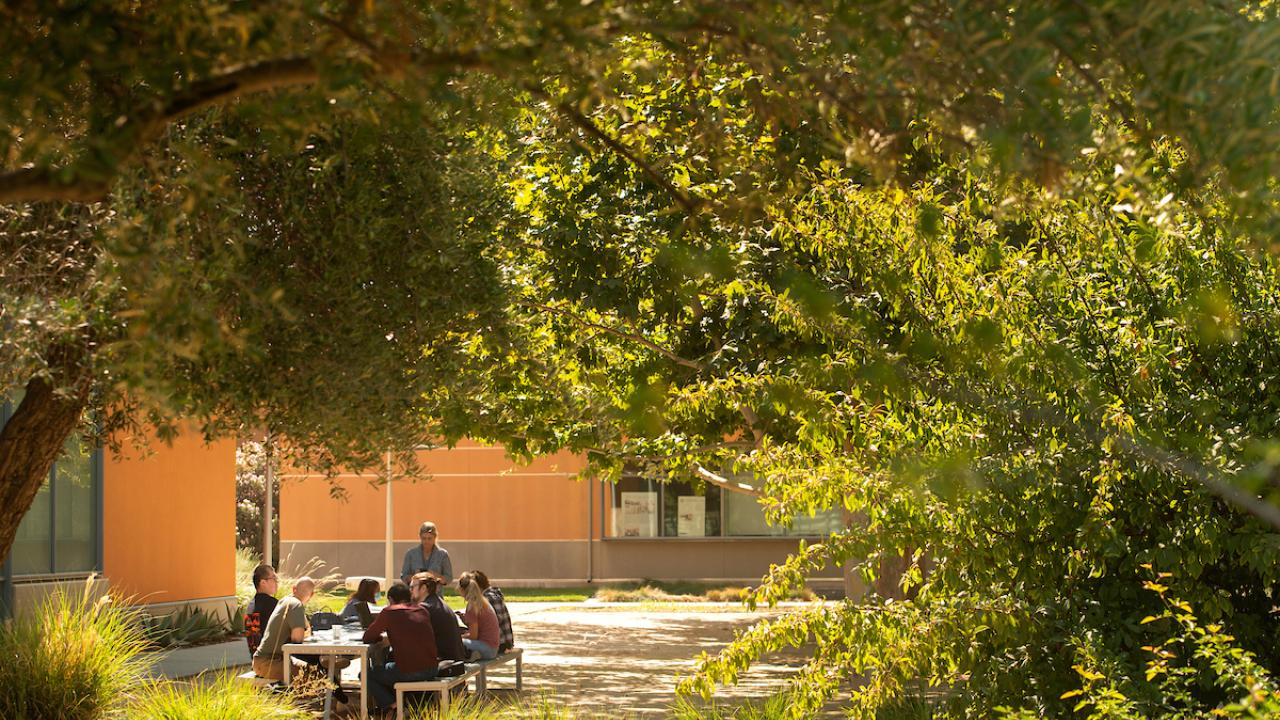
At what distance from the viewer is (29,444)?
21.6 feet

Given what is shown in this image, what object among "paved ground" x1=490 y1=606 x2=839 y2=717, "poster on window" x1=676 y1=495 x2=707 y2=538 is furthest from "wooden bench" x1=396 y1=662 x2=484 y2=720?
"poster on window" x1=676 y1=495 x2=707 y2=538

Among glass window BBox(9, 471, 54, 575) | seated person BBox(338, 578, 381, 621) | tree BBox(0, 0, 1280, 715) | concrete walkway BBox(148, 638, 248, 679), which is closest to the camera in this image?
tree BBox(0, 0, 1280, 715)

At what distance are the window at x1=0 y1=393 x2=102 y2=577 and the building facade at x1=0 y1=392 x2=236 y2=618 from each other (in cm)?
1

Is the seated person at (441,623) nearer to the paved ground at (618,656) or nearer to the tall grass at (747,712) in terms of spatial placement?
the paved ground at (618,656)

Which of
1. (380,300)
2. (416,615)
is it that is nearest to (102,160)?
(380,300)

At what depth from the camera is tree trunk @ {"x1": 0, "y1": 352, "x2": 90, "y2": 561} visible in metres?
6.49

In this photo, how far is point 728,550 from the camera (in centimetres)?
3394

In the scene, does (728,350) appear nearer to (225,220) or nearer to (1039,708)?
(1039,708)

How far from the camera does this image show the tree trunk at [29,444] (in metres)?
6.49

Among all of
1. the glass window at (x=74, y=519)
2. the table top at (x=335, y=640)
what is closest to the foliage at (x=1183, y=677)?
the table top at (x=335, y=640)

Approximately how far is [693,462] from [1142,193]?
9.56 meters

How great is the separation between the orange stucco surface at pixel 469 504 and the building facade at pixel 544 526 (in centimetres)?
3

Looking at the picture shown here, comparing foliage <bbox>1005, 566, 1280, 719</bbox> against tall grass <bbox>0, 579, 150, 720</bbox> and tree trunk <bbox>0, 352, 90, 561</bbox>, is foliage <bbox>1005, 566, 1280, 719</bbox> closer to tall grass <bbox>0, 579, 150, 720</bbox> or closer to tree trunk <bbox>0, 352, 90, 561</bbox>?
tree trunk <bbox>0, 352, 90, 561</bbox>

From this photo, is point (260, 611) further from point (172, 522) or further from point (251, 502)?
point (251, 502)
